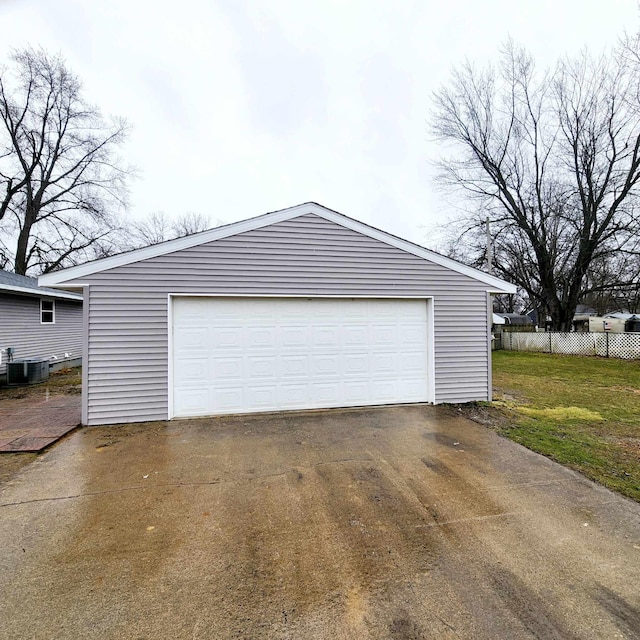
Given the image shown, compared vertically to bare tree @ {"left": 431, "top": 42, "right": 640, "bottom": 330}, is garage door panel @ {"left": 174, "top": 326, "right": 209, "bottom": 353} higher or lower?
lower

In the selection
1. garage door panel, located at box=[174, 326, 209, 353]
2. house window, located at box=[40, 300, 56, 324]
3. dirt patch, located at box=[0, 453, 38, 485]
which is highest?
house window, located at box=[40, 300, 56, 324]

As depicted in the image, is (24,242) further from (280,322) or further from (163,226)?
(280,322)

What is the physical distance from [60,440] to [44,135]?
70.5 ft

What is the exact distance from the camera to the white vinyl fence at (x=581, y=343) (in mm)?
15328

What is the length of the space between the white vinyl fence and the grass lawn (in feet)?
14.6

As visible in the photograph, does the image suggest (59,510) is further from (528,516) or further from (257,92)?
(257,92)

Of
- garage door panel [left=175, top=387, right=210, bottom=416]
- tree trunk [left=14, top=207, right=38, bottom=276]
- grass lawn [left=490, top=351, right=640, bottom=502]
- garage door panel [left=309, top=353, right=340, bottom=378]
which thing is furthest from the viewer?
tree trunk [left=14, top=207, right=38, bottom=276]

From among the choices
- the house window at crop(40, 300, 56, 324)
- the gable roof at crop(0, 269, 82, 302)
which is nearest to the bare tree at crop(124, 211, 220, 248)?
the house window at crop(40, 300, 56, 324)

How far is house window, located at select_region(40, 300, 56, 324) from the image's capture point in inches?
472

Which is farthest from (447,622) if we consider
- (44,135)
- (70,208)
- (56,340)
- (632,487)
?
(44,135)

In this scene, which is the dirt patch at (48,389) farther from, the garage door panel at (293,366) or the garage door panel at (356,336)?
the garage door panel at (356,336)

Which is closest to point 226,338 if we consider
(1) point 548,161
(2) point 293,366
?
(2) point 293,366

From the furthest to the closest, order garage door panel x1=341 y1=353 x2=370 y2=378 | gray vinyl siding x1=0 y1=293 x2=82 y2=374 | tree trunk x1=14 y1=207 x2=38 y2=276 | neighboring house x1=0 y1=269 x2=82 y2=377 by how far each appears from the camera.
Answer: tree trunk x1=14 y1=207 x2=38 y2=276
gray vinyl siding x1=0 y1=293 x2=82 y2=374
neighboring house x1=0 y1=269 x2=82 y2=377
garage door panel x1=341 y1=353 x2=370 y2=378

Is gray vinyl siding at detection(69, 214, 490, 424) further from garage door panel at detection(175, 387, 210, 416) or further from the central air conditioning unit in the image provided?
the central air conditioning unit
